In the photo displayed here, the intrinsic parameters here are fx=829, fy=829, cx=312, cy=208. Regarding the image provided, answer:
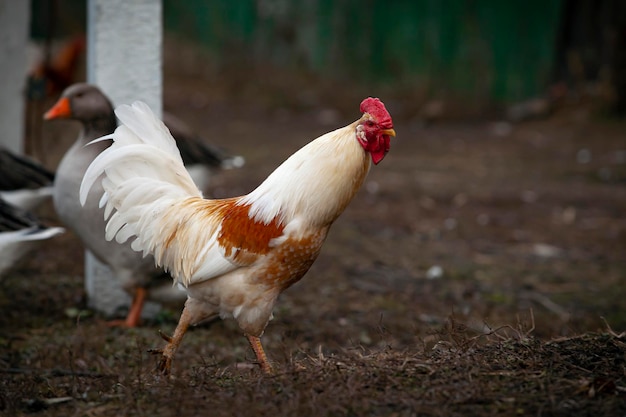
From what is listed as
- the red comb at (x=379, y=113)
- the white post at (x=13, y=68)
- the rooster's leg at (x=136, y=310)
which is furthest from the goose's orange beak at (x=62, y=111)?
the red comb at (x=379, y=113)

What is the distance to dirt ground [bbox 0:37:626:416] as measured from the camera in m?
3.57

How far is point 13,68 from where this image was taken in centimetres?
809

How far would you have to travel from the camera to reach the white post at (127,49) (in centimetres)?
594

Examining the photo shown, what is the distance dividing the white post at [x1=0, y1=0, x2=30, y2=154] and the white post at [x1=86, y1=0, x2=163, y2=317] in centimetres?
226

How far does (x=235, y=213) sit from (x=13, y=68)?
4767mm


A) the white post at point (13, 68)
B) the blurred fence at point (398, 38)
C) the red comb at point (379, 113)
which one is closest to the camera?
the red comb at point (379, 113)

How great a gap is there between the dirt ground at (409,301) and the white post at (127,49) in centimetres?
145

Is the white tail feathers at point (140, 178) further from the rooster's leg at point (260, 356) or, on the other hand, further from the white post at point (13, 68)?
the white post at point (13, 68)

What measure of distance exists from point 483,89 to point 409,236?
885cm

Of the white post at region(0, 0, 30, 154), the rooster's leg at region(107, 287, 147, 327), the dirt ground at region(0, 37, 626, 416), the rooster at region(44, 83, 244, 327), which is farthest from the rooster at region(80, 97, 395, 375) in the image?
the white post at region(0, 0, 30, 154)

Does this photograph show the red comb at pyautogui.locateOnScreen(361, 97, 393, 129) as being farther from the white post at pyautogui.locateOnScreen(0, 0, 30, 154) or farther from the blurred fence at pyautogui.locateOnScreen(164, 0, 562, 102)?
the blurred fence at pyautogui.locateOnScreen(164, 0, 562, 102)

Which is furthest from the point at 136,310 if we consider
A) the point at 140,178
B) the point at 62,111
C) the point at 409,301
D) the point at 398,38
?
the point at 398,38

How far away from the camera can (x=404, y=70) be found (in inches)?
672

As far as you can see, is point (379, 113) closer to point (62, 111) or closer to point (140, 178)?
point (140, 178)
